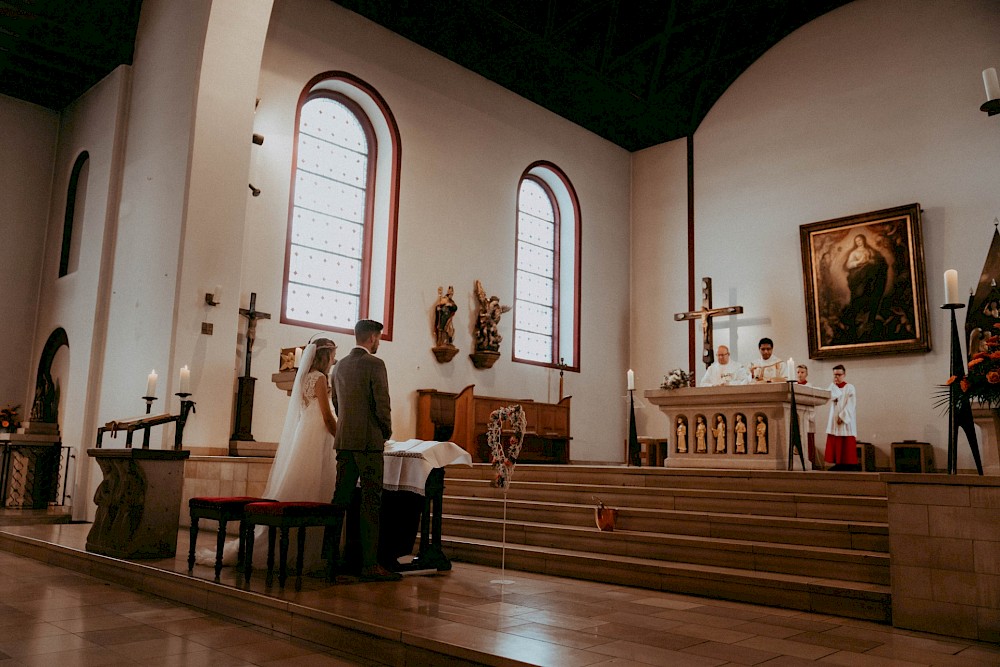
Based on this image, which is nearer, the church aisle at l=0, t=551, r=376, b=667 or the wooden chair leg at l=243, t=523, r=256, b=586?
the church aisle at l=0, t=551, r=376, b=667

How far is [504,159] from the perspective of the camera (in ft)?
47.4

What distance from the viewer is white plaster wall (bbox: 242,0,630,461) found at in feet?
36.7

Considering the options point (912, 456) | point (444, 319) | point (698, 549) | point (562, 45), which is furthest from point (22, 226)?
point (912, 456)

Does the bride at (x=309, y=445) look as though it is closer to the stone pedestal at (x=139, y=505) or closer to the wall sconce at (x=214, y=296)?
the stone pedestal at (x=139, y=505)

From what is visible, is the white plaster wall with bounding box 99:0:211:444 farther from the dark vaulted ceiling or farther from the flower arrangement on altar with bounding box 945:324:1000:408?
the flower arrangement on altar with bounding box 945:324:1000:408

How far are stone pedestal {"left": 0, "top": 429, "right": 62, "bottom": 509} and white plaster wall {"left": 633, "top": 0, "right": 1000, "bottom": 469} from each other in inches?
410

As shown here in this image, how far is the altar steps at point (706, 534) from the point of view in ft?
16.7

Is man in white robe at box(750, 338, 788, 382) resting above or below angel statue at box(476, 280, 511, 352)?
below

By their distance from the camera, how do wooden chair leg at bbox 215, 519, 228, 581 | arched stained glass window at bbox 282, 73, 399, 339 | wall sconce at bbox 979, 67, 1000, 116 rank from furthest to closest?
1. arched stained glass window at bbox 282, 73, 399, 339
2. wooden chair leg at bbox 215, 519, 228, 581
3. wall sconce at bbox 979, 67, 1000, 116

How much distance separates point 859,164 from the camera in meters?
13.1

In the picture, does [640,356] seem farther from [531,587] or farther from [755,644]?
[755,644]

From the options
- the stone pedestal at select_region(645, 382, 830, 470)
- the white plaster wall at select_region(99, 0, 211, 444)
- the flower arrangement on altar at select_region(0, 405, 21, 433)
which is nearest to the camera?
the stone pedestal at select_region(645, 382, 830, 470)

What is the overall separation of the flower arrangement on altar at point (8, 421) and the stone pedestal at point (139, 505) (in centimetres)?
622

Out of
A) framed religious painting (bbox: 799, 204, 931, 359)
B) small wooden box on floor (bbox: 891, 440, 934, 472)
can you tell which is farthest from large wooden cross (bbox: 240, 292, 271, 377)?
small wooden box on floor (bbox: 891, 440, 934, 472)
